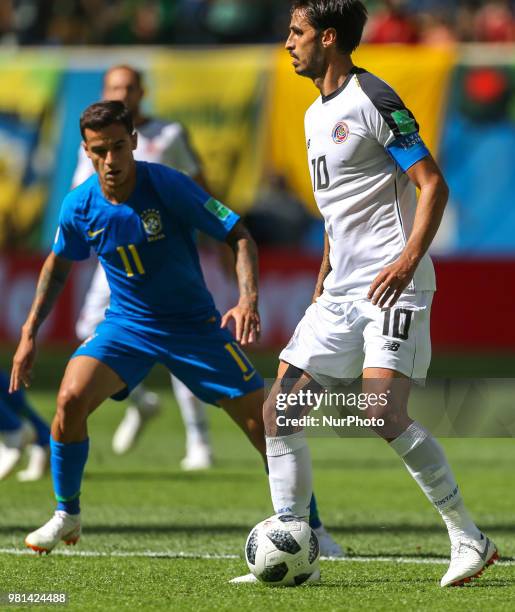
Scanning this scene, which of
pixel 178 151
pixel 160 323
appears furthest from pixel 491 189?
pixel 160 323

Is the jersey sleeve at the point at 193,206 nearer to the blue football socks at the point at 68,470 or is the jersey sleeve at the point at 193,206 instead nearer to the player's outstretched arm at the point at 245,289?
the player's outstretched arm at the point at 245,289

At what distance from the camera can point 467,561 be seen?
520 centimetres

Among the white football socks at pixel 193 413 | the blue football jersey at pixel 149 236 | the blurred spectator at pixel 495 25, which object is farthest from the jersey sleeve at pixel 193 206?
the blurred spectator at pixel 495 25

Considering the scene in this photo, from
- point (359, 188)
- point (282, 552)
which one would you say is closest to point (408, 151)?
point (359, 188)

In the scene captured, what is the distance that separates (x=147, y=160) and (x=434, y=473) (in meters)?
3.88

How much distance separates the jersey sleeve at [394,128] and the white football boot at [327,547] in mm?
1841

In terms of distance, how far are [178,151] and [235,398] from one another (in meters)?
2.83

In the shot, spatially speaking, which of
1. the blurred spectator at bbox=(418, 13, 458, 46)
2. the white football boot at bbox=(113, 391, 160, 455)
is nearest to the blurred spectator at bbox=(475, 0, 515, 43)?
the blurred spectator at bbox=(418, 13, 458, 46)

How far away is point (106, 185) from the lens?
239 inches

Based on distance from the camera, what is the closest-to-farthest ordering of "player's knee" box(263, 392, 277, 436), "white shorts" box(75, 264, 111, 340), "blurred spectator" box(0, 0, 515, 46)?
"player's knee" box(263, 392, 277, 436) < "white shorts" box(75, 264, 111, 340) < "blurred spectator" box(0, 0, 515, 46)

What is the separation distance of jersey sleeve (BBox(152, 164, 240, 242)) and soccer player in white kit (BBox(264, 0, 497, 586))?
0.67m

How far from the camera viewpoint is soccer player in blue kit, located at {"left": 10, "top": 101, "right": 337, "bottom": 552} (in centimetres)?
600

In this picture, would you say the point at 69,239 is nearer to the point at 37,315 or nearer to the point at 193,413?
the point at 37,315

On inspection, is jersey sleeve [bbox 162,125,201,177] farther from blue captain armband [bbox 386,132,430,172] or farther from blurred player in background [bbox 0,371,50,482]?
blue captain armband [bbox 386,132,430,172]
